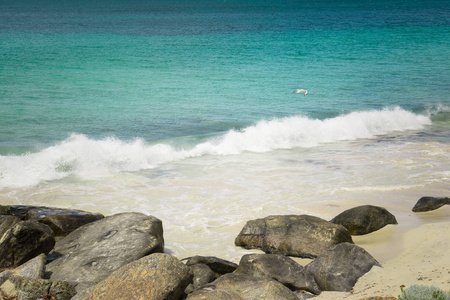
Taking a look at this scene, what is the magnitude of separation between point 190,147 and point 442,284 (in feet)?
38.7

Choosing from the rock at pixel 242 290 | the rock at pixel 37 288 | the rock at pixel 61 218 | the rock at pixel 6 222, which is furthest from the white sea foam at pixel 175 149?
the rock at pixel 242 290

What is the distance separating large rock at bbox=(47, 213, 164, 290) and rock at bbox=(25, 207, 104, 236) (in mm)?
589

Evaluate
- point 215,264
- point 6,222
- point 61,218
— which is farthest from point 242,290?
point 6,222

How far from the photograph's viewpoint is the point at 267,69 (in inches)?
1331

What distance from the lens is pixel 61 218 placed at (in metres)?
8.41

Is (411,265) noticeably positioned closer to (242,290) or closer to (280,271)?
(280,271)

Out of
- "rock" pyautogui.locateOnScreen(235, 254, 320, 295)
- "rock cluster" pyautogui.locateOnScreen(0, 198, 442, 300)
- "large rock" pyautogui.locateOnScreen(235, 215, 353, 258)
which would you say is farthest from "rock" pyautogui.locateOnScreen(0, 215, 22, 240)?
"rock" pyautogui.locateOnScreen(235, 254, 320, 295)

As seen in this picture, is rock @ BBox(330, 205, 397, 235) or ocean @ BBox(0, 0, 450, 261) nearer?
rock @ BBox(330, 205, 397, 235)

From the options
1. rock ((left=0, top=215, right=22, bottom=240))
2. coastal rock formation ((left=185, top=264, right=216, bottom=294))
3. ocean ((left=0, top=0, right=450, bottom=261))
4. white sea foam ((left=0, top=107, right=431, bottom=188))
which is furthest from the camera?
white sea foam ((left=0, top=107, right=431, bottom=188))

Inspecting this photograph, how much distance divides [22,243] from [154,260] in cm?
250

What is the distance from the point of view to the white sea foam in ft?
44.5

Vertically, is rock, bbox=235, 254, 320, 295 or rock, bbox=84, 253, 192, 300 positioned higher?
rock, bbox=84, 253, 192, 300

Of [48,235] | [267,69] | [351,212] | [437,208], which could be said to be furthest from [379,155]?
[267,69]

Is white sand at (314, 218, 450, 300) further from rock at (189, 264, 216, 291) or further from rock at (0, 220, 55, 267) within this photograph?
rock at (0, 220, 55, 267)
